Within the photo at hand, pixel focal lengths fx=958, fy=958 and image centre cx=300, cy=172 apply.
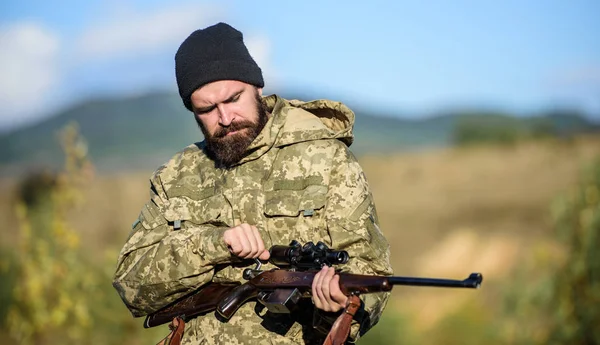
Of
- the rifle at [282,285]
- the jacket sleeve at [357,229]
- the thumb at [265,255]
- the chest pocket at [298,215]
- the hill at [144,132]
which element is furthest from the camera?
the hill at [144,132]

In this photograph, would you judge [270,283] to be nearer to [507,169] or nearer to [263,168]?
[263,168]

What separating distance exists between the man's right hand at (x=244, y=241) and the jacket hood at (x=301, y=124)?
0.53 m

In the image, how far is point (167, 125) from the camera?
87.7 m

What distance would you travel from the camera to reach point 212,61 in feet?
16.3

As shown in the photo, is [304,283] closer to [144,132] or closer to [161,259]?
[161,259]

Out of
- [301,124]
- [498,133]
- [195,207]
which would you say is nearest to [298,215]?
[301,124]

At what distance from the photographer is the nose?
4871mm

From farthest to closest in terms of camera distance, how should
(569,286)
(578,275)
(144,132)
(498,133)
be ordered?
(144,132)
(498,133)
(569,286)
(578,275)

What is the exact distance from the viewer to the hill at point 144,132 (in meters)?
70.2

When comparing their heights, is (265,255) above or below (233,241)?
below

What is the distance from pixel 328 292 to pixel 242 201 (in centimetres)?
88

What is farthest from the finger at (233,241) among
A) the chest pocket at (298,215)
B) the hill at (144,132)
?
the hill at (144,132)

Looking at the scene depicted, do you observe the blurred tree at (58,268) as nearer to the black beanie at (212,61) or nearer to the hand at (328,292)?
the black beanie at (212,61)

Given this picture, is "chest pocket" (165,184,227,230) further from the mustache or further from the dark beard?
the mustache
